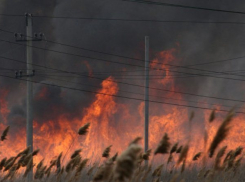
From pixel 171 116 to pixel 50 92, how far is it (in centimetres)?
1171

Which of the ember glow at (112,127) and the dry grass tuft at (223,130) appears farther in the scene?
the ember glow at (112,127)

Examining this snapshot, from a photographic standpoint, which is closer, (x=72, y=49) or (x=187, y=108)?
(x=187, y=108)

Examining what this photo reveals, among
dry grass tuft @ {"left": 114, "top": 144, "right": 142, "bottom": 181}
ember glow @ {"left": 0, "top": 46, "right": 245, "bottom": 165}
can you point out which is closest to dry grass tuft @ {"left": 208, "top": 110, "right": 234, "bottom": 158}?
dry grass tuft @ {"left": 114, "top": 144, "right": 142, "bottom": 181}

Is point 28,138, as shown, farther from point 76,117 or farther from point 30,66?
point 76,117

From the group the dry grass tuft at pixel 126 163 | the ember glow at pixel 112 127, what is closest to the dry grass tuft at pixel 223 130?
the dry grass tuft at pixel 126 163


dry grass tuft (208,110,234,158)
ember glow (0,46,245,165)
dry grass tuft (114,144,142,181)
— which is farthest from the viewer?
ember glow (0,46,245,165)

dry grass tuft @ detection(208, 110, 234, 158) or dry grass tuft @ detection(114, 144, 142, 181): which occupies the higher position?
dry grass tuft @ detection(208, 110, 234, 158)

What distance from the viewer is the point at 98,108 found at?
4422cm

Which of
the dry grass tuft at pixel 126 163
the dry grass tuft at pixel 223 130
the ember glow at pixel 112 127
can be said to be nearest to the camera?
the dry grass tuft at pixel 126 163

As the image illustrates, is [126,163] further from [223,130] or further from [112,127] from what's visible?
[112,127]

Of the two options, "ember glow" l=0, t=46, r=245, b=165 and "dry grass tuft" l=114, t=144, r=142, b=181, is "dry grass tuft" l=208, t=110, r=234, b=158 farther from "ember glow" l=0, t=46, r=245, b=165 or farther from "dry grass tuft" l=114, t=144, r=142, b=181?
"ember glow" l=0, t=46, r=245, b=165

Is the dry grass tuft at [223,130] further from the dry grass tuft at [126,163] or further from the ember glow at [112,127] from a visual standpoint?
the ember glow at [112,127]

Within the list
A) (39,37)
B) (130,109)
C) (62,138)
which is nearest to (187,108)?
(130,109)

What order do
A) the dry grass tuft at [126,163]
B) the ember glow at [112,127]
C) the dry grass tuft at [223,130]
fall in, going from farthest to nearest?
the ember glow at [112,127]
the dry grass tuft at [223,130]
the dry grass tuft at [126,163]
